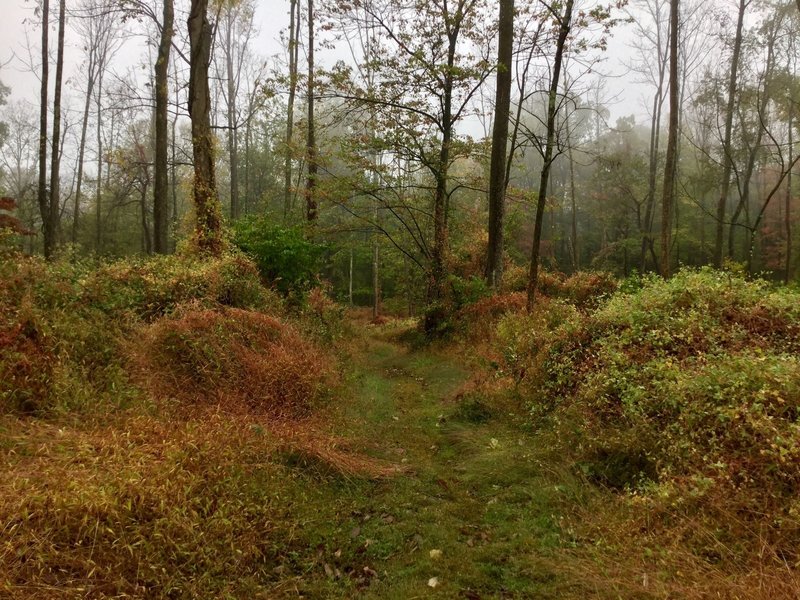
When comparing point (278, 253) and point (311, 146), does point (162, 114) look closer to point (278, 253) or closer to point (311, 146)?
point (311, 146)

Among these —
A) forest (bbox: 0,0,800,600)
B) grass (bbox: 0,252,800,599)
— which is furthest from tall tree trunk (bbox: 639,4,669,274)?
grass (bbox: 0,252,800,599)

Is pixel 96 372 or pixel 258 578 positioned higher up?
pixel 96 372

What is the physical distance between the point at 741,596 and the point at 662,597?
1.19 ft

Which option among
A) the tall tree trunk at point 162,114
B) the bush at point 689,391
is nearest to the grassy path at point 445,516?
the bush at point 689,391

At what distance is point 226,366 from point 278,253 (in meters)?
5.53

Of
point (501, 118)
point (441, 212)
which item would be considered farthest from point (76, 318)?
point (501, 118)

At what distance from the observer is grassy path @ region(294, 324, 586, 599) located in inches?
120

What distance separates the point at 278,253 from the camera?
10.9 meters

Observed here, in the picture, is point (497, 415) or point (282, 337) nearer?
point (497, 415)

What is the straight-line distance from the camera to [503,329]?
8.98 m

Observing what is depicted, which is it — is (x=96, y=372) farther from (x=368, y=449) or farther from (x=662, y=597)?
(x=662, y=597)

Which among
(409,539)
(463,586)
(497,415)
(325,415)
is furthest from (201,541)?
(497,415)

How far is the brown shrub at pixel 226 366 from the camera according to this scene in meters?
5.29

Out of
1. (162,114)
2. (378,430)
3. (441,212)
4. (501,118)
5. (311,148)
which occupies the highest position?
(162,114)
